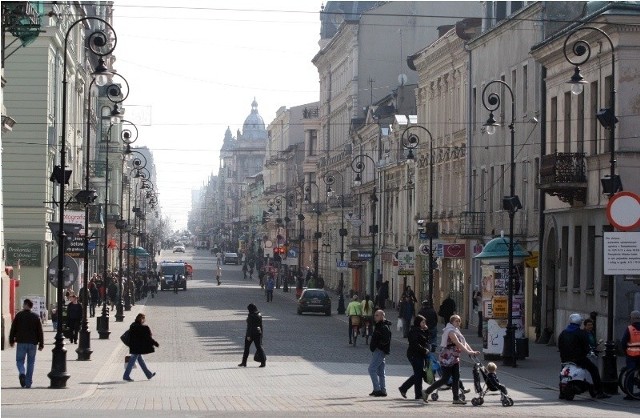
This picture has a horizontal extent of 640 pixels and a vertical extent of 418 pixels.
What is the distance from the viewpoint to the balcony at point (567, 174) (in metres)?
40.2

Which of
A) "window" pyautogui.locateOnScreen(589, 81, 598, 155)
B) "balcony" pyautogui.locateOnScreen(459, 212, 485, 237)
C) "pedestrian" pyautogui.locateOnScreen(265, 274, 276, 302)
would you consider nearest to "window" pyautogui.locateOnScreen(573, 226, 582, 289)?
"window" pyautogui.locateOnScreen(589, 81, 598, 155)

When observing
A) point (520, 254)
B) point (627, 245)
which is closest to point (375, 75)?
point (520, 254)

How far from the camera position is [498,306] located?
120ft

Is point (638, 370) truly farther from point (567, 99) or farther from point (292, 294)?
point (292, 294)

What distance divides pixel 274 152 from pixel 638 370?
13368 cm

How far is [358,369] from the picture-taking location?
110 feet

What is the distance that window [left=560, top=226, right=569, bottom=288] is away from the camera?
4359cm

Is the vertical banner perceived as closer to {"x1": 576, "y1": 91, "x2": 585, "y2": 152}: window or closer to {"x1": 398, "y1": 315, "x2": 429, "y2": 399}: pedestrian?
{"x1": 576, "y1": 91, "x2": 585, "y2": 152}: window

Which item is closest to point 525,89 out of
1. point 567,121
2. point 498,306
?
point 567,121

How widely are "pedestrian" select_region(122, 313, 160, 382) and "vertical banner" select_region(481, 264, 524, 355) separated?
32.6ft

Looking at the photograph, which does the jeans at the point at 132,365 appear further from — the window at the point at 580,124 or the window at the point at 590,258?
the window at the point at 580,124

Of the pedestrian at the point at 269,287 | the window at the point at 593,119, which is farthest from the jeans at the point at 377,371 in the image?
the pedestrian at the point at 269,287

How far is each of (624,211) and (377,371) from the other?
17.4 ft

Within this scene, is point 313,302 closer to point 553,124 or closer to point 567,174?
point 553,124
